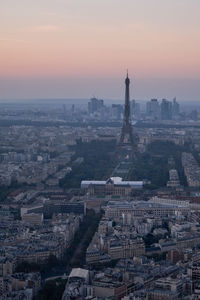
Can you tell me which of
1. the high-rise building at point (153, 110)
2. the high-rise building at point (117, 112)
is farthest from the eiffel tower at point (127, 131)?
the high-rise building at point (153, 110)

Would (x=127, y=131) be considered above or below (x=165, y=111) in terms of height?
below

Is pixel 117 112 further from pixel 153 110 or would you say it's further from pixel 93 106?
pixel 93 106

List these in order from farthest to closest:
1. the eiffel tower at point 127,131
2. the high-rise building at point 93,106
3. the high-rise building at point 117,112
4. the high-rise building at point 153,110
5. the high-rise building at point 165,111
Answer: the high-rise building at point 93,106 < the high-rise building at point 153,110 < the high-rise building at point 117,112 < the high-rise building at point 165,111 < the eiffel tower at point 127,131

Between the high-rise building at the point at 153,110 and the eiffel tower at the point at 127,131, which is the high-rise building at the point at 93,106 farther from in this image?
the eiffel tower at the point at 127,131

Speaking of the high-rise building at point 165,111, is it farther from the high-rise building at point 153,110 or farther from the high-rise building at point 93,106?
the high-rise building at point 93,106

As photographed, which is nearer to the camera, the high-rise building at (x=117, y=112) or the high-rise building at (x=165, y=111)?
the high-rise building at (x=165, y=111)

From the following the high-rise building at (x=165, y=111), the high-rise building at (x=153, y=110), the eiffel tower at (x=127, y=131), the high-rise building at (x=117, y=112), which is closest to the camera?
the eiffel tower at (x=127, y=131)

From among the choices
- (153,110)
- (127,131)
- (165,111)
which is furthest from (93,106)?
(127,131)

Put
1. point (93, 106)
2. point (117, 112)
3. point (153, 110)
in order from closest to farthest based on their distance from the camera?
point (117, 112)
point (153, 110)
point (93, 106)

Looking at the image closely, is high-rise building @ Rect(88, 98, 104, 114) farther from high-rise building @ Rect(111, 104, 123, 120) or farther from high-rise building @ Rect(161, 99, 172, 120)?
high-rise building @ Rect(161, 99, 172, 120)

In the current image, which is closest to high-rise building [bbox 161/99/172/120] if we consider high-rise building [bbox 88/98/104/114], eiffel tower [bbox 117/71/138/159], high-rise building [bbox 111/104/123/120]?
high-rise building [bbox 111/104/123/120]

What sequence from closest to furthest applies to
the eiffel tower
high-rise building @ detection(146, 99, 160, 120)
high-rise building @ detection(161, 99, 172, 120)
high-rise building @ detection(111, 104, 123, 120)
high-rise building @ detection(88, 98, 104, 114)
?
the eiffel tower, high-rise building @ detection(161, 99, 172, 120), high-rise building @ detection(111, 104, 123, 120), high-rise building @ detection(146, 99, 160, 120), high-rise building @ detection(88, 98, 104, 114)
